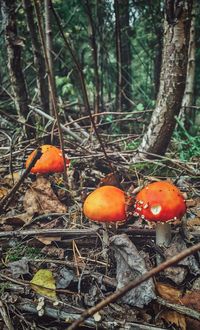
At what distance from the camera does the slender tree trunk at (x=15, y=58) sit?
299cm

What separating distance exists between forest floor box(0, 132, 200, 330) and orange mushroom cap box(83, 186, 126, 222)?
0.17 m

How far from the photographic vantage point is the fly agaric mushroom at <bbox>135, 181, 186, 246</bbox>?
186 centimetres

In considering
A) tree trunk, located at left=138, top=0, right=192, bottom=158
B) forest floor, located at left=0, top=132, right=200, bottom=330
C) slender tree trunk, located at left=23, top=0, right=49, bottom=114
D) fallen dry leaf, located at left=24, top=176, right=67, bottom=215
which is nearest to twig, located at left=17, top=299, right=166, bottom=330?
forest floor, located at left=0, top=132, right=200, bottom=330

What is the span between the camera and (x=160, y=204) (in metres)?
1.87

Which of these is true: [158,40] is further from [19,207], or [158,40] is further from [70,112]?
[19,207]

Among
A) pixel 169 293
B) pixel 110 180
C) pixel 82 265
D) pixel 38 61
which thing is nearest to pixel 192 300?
pixel 169 293

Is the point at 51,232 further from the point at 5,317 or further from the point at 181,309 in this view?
the point at 181,309

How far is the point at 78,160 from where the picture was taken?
3.13m

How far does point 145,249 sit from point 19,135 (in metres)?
2.11

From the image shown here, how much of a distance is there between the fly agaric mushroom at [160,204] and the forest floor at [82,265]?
221 millimetres

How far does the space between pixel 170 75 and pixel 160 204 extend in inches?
53.6

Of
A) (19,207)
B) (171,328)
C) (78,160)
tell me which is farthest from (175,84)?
(171,328)

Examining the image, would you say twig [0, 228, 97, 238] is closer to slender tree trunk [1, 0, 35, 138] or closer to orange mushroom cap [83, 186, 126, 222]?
orange mushroom cap [83, 186, 126, 222]

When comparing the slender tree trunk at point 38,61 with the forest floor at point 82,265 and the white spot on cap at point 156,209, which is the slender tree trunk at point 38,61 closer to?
the forest floor at point 82,265
